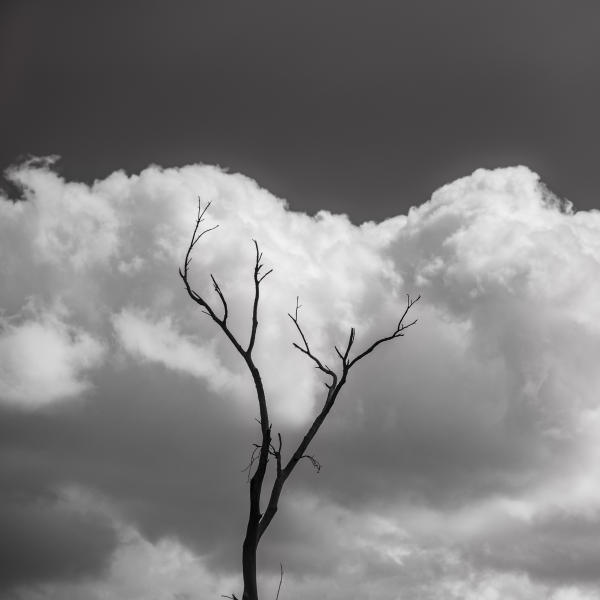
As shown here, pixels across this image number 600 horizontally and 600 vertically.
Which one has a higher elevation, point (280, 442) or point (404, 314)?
point (404, 314)

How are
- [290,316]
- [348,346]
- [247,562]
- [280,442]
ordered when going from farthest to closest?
[290,316], [348,346], [280,442], [247,562]

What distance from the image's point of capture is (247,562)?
10000 millimetres

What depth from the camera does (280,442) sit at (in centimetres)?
1110

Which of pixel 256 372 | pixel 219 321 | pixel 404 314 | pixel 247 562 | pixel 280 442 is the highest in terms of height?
pixel 404 314

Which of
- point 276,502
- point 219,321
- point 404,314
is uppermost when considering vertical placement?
point 404,314

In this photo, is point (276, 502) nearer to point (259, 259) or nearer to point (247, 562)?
point (247, 562)

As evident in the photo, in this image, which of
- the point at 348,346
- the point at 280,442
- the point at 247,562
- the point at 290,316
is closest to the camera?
the point at 247,562

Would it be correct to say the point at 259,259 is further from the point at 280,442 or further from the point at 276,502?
the point at 276,502

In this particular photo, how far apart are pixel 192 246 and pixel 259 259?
1.23 metres

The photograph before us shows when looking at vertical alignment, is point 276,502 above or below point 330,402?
below

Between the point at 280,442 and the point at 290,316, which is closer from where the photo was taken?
the point at 280,442

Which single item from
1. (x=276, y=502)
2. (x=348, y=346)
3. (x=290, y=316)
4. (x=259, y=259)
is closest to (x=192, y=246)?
(x=259, y=259)

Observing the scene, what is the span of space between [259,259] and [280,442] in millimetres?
3219

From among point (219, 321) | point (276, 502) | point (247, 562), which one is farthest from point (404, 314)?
point (247, 562)
